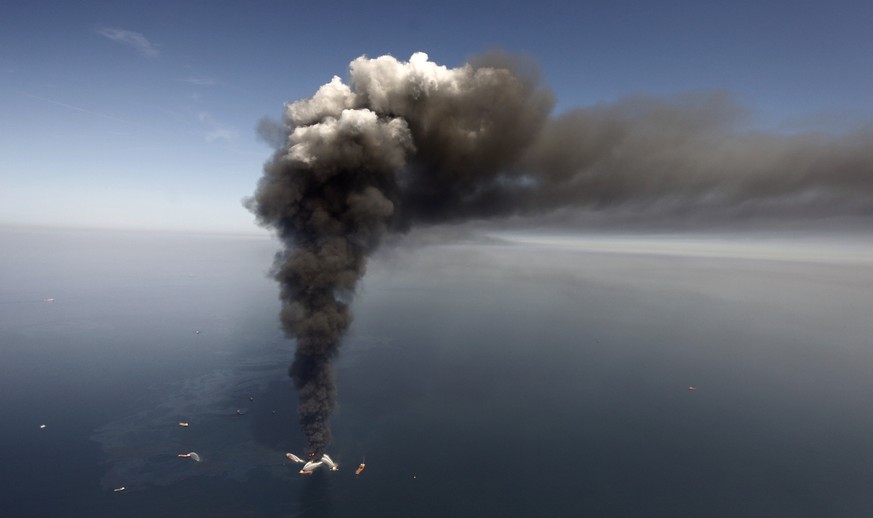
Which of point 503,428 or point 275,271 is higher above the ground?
point 275,271

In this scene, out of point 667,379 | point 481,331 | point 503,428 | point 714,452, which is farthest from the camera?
point 481,331

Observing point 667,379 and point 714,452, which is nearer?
point 714,452

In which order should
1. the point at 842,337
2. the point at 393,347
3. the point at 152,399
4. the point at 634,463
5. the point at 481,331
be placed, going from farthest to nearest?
the point at 842,337 → the point at 481,331 → the point at 393,347 → the point at 152,399 → the point at 634,463

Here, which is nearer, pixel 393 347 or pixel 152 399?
pixel 152 399

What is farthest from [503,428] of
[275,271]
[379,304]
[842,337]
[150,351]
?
[842,337]

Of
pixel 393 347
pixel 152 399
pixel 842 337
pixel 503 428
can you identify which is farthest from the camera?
pixel 842 337

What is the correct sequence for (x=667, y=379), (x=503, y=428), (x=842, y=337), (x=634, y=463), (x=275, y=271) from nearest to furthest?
(x=275, y=271) → (x=634, y=463) → (x=503, y=428) → (x=667, y=379) → (x=842, y=337)

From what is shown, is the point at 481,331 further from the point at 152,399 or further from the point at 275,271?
the point at 275,271

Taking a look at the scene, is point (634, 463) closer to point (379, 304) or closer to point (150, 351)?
point (150, 351)

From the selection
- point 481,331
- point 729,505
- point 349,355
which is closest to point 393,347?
point 349,355
